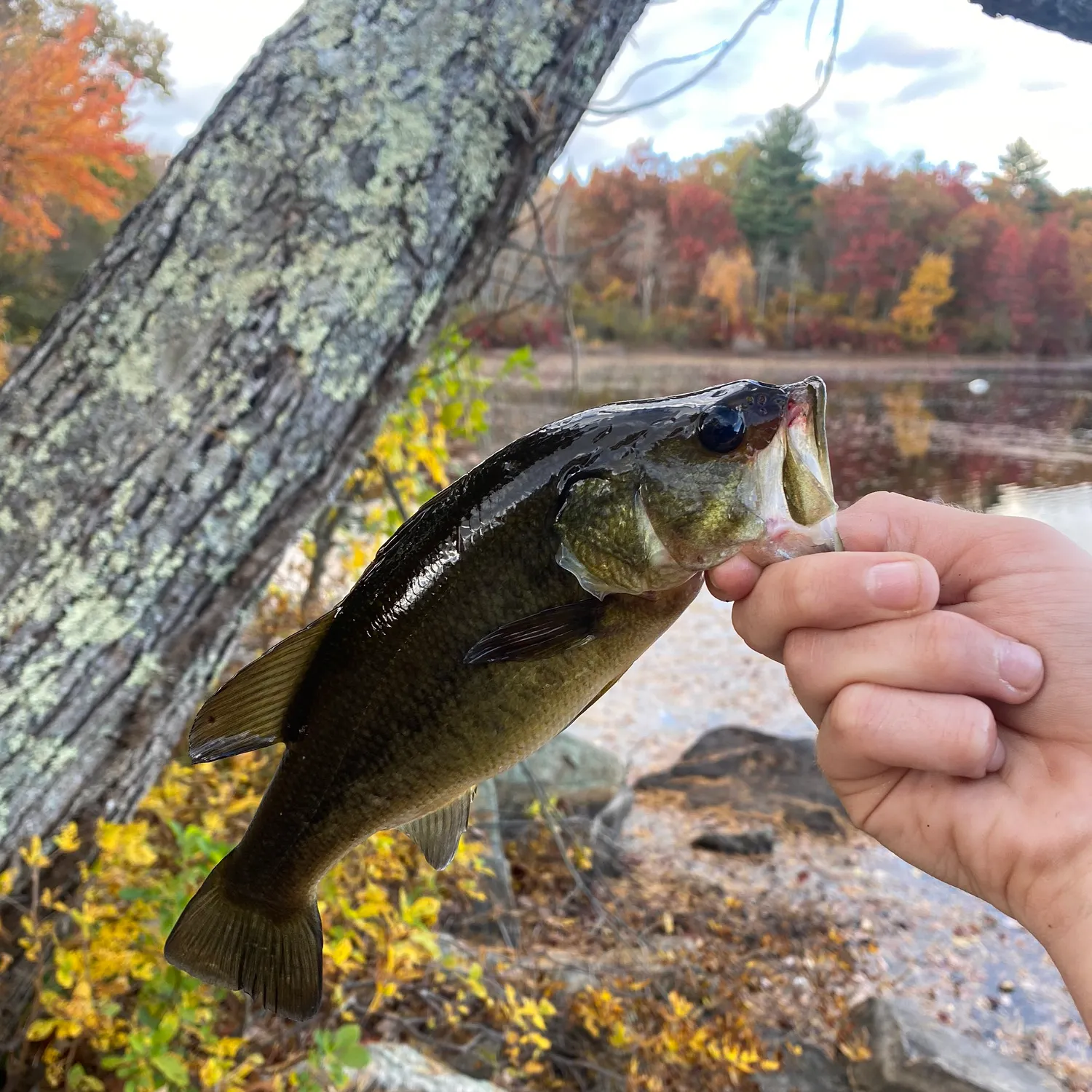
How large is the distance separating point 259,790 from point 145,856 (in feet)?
4.39

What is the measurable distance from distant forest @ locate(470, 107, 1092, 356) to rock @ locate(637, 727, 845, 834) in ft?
49.2

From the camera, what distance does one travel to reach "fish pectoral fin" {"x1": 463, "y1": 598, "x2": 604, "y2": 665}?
1055 millimetres

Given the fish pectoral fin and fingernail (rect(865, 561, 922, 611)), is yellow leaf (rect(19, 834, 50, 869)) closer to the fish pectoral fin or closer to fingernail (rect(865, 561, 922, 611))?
the fish pectoral fin

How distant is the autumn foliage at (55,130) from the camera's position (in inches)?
135

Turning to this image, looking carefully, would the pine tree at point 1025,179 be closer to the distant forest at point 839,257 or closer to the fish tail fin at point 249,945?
the distant forest at point 839,257

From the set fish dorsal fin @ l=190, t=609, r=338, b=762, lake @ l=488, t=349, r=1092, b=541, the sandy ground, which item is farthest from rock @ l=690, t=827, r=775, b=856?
fish dorsal fin @ l=190, t=609, r=338, b=762

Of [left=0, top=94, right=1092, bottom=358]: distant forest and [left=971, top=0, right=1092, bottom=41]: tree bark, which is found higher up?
[left=0, top=94, right=1092, bottom=358]: distant forest

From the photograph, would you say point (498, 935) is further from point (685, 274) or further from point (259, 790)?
point (685, 274)

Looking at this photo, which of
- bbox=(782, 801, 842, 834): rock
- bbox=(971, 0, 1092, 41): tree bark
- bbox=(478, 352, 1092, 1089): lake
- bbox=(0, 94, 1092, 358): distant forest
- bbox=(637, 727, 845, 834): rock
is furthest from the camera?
bbox=(0, 94, 1092, 358): distant forest

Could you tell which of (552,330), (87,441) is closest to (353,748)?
(87,441)

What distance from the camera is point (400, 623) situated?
3.49 feet

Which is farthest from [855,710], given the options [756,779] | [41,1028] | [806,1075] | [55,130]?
[756,779]

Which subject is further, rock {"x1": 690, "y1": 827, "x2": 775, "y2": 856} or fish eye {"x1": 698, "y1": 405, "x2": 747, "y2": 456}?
rock {"x1": 690, "y1": 827, "x2": 775, "y2": 856}

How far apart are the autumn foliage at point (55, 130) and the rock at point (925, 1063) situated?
5.98 m
